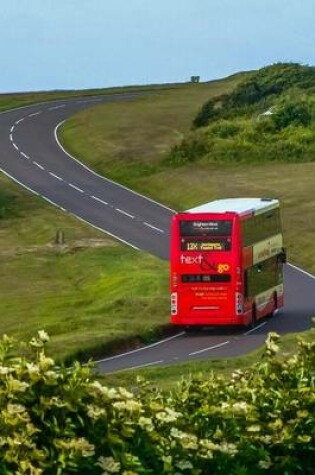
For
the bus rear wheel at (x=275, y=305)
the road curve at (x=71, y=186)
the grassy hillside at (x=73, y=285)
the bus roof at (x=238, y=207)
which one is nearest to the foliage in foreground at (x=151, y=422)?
the grassy hillside at (x=73, y=285)

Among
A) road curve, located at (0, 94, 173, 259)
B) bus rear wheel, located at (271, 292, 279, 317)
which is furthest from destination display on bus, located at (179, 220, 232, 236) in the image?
road curve, located at (0, 94, 173, 259)

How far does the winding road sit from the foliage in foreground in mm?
24565

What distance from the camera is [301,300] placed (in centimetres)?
5031

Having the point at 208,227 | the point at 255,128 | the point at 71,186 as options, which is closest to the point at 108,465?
the point at 208,227

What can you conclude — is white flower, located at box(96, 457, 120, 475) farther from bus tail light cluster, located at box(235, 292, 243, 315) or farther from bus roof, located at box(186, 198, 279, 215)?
bus roof, located at box(186, 198, 279, 215)

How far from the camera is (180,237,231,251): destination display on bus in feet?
144

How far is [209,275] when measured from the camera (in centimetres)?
4422

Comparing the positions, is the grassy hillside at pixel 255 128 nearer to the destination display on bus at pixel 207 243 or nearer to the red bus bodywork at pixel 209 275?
the red bus bodywork at pixel 209 275

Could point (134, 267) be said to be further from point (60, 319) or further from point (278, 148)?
point (278, 148)

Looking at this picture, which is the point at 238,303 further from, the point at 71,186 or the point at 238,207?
the point at 71,186

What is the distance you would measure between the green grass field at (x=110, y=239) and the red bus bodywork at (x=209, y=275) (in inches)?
50.2

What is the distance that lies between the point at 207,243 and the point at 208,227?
475 mm

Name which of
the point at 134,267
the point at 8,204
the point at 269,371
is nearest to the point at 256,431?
the point at 269,371

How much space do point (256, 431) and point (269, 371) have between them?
34.6 inches
